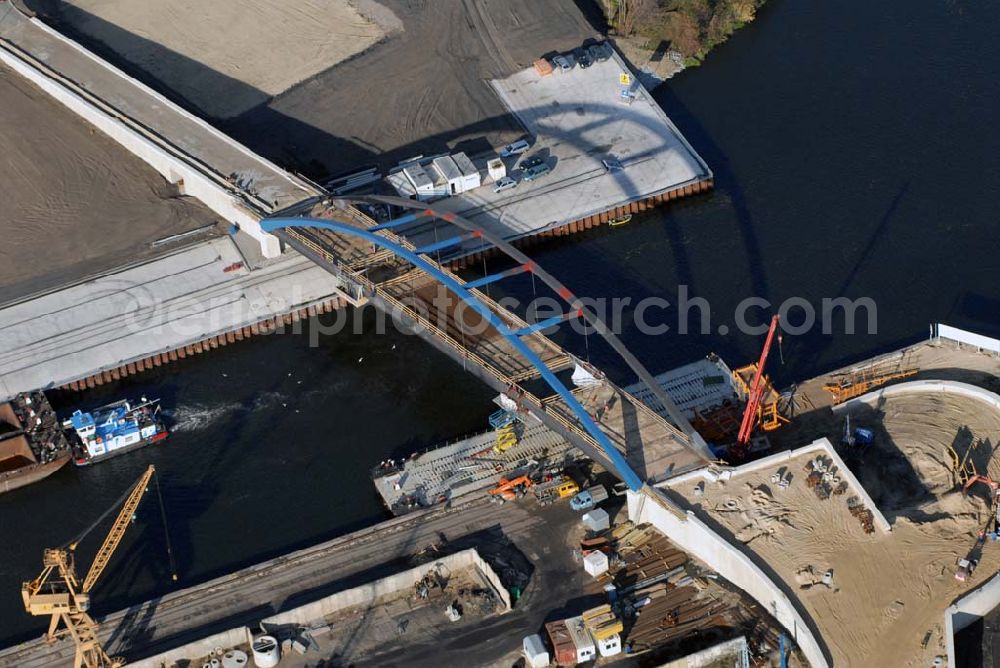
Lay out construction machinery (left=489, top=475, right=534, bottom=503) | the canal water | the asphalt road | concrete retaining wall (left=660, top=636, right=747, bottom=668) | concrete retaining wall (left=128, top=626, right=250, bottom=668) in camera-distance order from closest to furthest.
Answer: concrete retaining wall (left=660, top=636, right=747, bottom=668), concrete retaining wall (left=128, top=626, right=250, bottom=668), the asphalt road, construction machinery (left=489, top=475, right=534, bottom=503), the canal water

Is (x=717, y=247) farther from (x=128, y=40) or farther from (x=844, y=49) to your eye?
(x=128, y=40)

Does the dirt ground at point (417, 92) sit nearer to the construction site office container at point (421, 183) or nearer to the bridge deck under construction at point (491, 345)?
the construction site office container at point (421, 183)

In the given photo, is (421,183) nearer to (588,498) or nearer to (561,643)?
(588,498)

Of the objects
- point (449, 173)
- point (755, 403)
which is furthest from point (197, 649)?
point (449, 173)

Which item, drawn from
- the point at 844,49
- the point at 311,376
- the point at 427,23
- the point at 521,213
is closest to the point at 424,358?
the point at 311,376

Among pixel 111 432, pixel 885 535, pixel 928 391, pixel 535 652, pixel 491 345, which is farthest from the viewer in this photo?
pixel 111 432

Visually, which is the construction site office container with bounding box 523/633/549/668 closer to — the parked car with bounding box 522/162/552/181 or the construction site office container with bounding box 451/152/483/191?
the construction site office container with bounding box 451/152/483/191

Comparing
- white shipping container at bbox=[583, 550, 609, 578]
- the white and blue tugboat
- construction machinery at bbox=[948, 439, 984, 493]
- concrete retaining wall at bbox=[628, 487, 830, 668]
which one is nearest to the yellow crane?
the white and blue tugboat
